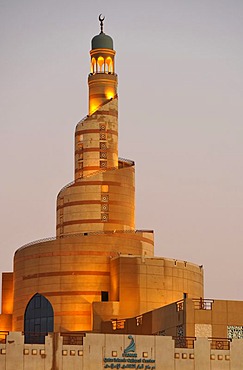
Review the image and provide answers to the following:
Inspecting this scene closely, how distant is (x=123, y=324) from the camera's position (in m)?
94.0

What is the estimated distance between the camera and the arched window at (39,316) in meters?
98.8

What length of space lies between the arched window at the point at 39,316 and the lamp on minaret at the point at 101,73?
17.3m

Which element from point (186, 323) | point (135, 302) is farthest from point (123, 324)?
point (186, 323)

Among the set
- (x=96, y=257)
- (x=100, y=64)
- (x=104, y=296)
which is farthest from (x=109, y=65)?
(x=104, y=296)

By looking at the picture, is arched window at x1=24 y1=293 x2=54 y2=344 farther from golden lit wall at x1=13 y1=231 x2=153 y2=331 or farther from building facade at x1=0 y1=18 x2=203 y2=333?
golden lit wall at x1=13 y1=231 x2=153 y2=331

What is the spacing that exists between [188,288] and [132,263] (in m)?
5.15

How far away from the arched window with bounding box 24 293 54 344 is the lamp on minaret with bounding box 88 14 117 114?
1733 cm

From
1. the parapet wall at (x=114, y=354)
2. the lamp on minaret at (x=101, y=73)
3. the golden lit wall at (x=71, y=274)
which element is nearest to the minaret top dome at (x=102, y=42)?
the lamp on minaret at (x=101, y=73)

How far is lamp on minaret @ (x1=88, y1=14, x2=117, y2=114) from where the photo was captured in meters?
106

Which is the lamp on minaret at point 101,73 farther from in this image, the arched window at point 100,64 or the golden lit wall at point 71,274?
the golden lit wall at point 71,274

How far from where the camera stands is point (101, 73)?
351ft

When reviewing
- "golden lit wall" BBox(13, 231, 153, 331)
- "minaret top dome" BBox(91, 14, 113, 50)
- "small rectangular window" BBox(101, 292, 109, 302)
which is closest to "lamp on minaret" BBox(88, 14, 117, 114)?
"minaret top dome" BBox(91, 14, 113, 50)

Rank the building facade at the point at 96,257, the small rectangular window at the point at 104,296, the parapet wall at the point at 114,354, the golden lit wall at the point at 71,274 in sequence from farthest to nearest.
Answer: the small rectangular window at the point at 104,296, the golden lit wall at the point at 71,274, the building facade at the point at 96,257, the parapet wall at the point at 114,354

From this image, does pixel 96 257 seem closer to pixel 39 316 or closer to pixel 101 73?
pixel 39 316
